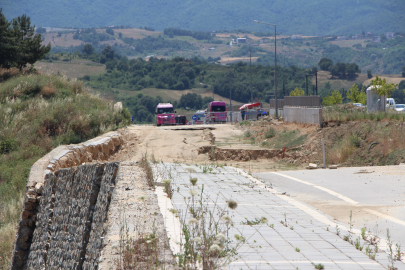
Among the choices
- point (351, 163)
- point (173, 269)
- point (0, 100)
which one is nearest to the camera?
point (173, 269)

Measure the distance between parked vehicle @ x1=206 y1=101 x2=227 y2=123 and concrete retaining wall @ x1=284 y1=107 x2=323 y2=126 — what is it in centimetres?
1438

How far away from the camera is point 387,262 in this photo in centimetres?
498

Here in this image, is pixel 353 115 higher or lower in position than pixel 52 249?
higher

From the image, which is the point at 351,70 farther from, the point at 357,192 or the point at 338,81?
the point at 357,192

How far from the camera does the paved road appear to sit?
7.66 meters

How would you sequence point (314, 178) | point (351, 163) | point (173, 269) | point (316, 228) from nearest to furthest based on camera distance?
point (173, 269) → point (316, 228) → point (314, 178) → point (351, 163)

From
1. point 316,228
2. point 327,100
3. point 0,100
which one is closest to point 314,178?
point 316,228

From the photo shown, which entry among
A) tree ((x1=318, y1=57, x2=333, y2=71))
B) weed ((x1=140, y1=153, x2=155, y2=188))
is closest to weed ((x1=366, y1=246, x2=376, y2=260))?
weed ((x1=140, y1=153, x2=155, y2=188))

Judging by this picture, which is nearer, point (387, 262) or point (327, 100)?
point (387, 262)

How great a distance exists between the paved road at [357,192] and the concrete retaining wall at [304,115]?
8.81 meters

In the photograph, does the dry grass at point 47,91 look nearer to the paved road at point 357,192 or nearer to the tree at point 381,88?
the paved road at point 357,192

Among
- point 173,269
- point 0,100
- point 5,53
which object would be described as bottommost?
point 173,269

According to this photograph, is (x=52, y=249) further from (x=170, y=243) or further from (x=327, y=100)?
(x=327, y=100)

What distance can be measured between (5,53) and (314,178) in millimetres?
23284
